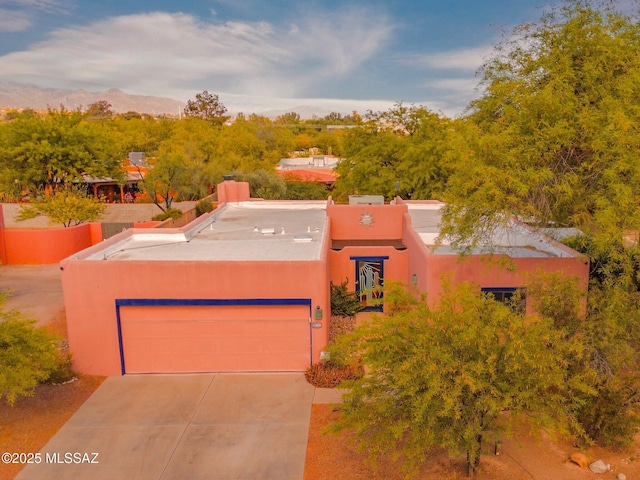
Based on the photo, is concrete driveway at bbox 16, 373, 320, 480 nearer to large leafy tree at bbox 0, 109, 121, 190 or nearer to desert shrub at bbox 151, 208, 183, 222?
desert shrub at bbox 151, 208, 183, 222

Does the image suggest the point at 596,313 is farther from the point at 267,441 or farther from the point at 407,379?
the point at 267,441

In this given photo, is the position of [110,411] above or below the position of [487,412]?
below

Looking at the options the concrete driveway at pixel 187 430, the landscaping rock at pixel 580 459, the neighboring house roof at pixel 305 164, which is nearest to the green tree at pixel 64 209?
the concrete driveway at pixel 187 430

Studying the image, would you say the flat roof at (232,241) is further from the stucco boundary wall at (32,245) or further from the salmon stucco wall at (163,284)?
the stucco boundary wall at (32,245)

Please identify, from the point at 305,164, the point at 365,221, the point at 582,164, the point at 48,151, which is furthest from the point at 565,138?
the point at 305,164

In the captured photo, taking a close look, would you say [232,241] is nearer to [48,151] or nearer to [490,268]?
[490,268]

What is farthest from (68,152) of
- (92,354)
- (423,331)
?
(423,331)

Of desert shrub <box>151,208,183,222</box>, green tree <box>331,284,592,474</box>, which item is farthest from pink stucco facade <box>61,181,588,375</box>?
desert shrub <box>151,208,183,222</box>
